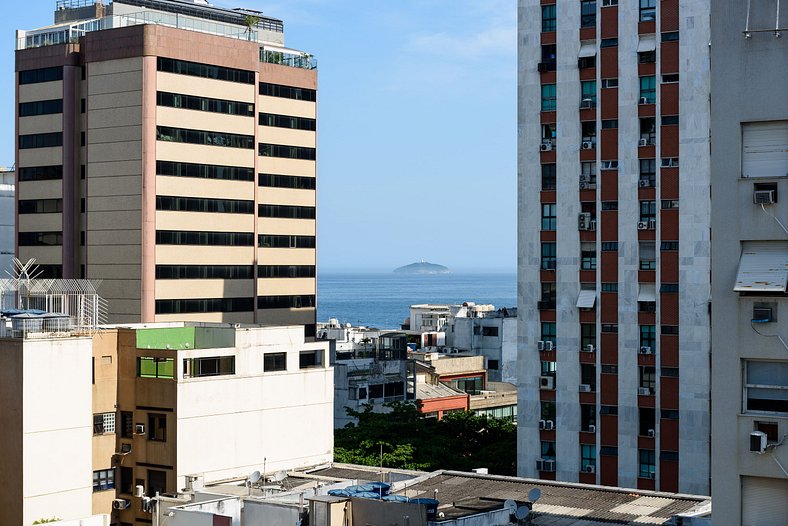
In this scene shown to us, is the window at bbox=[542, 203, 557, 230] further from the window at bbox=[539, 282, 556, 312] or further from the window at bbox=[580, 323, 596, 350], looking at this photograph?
the window at bbox=[580, 323, 596, 350]

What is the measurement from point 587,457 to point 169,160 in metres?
44.9

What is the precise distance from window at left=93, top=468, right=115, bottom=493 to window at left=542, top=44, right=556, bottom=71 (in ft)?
97.2

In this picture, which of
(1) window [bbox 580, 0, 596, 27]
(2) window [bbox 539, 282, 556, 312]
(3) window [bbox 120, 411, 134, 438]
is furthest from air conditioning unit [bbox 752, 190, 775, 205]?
(1) window [bbox 580, 0, 596, 27]

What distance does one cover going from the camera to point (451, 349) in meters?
135

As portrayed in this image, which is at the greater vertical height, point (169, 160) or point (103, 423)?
point (169, 160)

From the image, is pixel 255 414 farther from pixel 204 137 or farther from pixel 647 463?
pixel 204 137

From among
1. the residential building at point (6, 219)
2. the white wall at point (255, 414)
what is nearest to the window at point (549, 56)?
the white wall at point (255, 414)

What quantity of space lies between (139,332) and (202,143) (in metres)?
43.0

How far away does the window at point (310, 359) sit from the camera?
197ft

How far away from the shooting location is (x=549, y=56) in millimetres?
65375

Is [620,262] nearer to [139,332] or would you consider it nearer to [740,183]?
[139,332]

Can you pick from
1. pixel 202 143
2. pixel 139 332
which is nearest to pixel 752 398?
pixel 139 332

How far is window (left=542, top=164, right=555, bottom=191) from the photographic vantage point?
214 ft

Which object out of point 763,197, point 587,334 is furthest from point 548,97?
point 763,197
